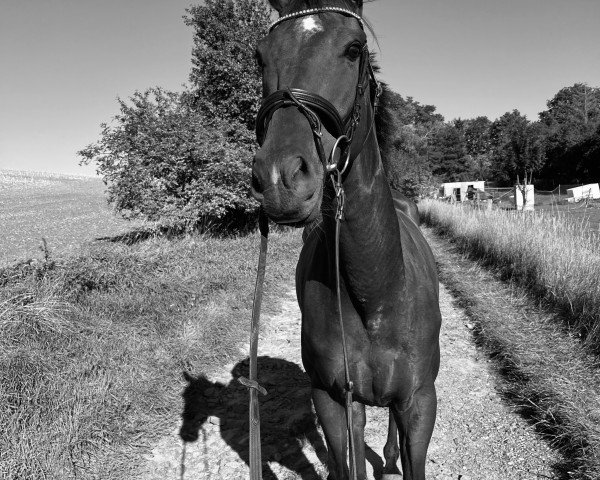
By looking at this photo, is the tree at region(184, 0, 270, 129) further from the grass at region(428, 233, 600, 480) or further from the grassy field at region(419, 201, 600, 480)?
the grass at region(428, 233, 600, 480)

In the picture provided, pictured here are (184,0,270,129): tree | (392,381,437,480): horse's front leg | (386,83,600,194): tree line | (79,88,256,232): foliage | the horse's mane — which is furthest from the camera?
(386,83,600,194): tree line

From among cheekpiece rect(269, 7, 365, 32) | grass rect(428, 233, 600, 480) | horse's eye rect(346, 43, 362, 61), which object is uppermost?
cheekpiece rect(269, 7, 365, 32)

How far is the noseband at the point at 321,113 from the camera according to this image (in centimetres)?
134

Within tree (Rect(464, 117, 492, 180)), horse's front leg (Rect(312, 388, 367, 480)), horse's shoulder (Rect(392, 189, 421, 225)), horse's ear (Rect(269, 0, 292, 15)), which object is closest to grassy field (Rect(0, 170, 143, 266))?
horse's shoulder (Rect(392, 189, 421, 225))

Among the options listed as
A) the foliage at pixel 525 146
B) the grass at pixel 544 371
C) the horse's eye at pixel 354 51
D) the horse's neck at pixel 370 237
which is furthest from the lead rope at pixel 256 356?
the foliage at pixel 525 146

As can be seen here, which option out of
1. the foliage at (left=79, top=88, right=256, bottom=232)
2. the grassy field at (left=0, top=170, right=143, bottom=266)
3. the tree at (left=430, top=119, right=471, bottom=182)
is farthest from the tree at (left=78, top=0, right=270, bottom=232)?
→ the tree at (left=430, top=119, right=471, bottom=182)

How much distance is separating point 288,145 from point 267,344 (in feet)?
15.2

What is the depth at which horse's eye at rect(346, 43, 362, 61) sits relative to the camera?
151 cm

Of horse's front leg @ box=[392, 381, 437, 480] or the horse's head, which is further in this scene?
horse's front leg @ box=[392, 381, 437, 480]

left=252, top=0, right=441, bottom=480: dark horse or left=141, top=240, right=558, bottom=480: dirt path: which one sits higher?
left=252, top=0, right=441, bottom=480: dark horse

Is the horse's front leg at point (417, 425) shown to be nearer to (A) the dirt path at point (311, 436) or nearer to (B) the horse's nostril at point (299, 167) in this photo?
(A) the dirt path at point (311, 436)

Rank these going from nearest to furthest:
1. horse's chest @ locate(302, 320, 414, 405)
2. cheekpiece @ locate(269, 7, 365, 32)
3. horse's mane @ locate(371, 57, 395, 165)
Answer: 1. cheekpiece @ locate(269, 7, 365, 32)
2. horse's chest @ locate(302, 320, 414, 405)
3. horse's mane @ locate(371, 57, 395, 165)

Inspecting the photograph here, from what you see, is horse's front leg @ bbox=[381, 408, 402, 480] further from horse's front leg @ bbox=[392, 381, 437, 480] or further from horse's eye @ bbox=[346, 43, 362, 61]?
horse's eye @ bbox=[346, 43, 362, 61]

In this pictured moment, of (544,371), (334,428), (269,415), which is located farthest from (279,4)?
(544,371)
